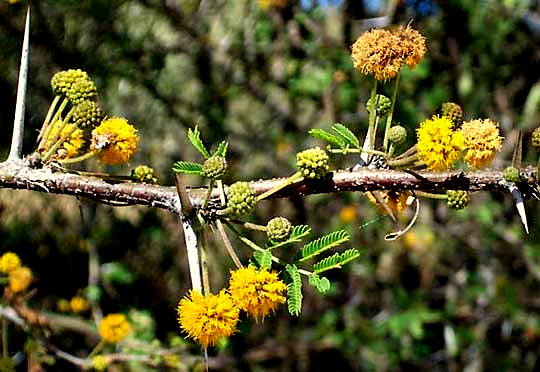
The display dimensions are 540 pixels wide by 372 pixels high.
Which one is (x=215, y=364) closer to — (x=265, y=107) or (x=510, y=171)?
(x=265, y=107)

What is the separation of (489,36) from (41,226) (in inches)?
125

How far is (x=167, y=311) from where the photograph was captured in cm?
538

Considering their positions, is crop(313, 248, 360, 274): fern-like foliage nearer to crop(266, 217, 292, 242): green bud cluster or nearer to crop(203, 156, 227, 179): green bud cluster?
crop(266, 217, 292, 242): green bud cluster

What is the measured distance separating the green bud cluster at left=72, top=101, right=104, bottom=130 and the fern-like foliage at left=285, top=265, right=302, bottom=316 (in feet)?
1.88

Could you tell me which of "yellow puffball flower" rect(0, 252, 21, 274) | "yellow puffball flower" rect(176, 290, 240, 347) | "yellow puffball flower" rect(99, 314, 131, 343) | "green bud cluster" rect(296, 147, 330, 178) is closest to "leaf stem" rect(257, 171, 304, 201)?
"green bud cluster" rect(296, 147, 330, 178)

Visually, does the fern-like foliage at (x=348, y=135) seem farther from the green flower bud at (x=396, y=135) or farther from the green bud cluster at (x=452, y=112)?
the green bud cluster at (x=452, y=112)

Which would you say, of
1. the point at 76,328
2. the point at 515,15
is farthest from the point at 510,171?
the point at 515,15

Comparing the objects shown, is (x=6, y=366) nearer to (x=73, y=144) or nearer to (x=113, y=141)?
(x=73, y=144)

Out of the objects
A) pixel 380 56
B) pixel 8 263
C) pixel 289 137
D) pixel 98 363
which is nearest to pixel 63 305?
pixel 98 363

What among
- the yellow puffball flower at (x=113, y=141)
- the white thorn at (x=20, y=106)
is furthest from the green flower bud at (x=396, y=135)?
Result: the white thorn at (x=20, y=106)

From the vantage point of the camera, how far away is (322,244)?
179cm

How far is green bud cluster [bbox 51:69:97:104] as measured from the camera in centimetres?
184

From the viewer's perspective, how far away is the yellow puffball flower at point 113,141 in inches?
72.4

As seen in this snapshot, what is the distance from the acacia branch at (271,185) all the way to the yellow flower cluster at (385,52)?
24 cm
